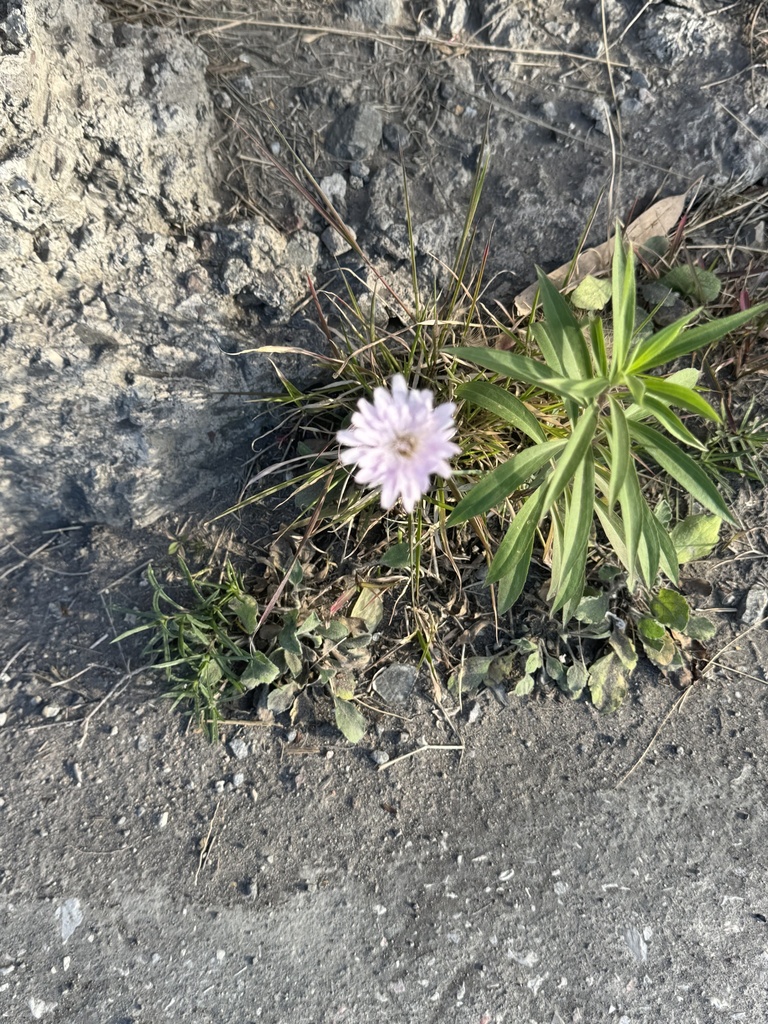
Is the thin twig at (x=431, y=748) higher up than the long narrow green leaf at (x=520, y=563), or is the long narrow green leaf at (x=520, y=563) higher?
the long narrow green leaf at (x=520, y=563)

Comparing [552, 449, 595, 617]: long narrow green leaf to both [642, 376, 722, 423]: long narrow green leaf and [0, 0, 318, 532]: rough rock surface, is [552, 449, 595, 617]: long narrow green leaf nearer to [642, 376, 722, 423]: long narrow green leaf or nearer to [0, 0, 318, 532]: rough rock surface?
[642, 376, 722, 423]: long narrow green leaf

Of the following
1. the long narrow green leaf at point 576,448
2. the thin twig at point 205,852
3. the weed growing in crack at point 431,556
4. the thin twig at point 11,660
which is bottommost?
the thin twig at point 205,852

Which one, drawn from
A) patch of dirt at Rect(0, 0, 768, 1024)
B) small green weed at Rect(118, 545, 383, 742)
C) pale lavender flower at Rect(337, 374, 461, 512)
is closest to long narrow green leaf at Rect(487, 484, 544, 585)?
pale lavender flower at Rect(337, 374, 461, 512)

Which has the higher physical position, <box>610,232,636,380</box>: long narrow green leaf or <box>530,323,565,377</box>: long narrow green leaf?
<box>610,232,636,380</box>: long narrow green leaf

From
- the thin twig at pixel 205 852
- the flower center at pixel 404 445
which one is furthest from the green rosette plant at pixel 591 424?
the thin twig at pixel 205 852

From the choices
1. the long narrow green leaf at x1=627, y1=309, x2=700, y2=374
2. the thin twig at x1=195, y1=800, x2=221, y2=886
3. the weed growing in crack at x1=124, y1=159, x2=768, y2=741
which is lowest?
the thin twig at x1=195, y1=800, x2=221, y2=886

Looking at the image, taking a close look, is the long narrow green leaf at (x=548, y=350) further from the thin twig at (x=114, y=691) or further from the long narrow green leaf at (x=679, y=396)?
the thin twig at (x=114, y=691)

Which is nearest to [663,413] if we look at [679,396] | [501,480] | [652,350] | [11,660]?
[679,396]
